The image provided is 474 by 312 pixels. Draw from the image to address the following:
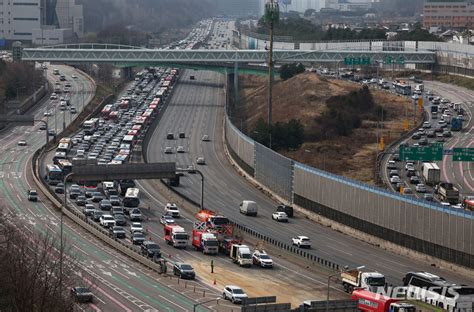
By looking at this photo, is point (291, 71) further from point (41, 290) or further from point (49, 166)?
point (41, 290)

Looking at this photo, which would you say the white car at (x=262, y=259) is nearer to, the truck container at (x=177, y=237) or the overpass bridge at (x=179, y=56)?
the truck container at (x=177, y=237)

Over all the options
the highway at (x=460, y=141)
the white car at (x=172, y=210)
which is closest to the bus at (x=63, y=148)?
the white car at (x=172, y=210)

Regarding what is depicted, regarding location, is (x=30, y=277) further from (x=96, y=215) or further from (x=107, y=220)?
(x=96, y=215)

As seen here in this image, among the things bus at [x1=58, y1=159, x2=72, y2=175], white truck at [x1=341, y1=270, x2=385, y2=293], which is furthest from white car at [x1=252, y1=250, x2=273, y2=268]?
bus at [x1=58, y1=159, x2=72, y2=175]

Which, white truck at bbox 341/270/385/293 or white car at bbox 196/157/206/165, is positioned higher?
white truck at bbox 341/270/385/293

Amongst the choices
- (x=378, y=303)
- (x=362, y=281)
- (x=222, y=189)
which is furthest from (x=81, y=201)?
(x=378, y=303)

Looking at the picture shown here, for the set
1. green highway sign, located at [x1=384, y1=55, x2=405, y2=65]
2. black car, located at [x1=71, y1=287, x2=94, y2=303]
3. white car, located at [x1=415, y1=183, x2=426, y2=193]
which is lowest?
white car, located at [x1=415, y1=183, x2=426, y2=193]

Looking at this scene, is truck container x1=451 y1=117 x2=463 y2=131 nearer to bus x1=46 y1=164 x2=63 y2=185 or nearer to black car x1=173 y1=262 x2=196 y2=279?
bus x1=46 y1=164 x2=63 y2=185
